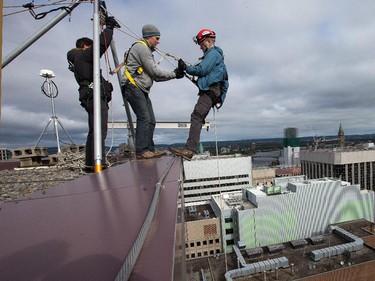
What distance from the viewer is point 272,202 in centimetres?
2458

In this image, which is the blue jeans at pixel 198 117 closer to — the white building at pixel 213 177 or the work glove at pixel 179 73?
the work glove at pixel 179 73

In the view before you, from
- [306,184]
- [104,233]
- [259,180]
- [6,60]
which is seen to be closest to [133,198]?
[104,233]

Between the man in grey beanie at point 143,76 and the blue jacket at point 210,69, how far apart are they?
36cm

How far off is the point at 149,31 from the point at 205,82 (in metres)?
1.29

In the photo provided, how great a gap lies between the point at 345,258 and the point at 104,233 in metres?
21.4

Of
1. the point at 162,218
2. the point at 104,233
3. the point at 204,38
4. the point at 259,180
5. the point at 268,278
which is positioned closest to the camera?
the point at 104,233

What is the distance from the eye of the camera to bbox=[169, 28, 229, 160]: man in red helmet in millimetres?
3912

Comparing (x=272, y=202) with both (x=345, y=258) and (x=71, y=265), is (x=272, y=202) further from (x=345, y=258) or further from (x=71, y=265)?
(x=71, y=265)

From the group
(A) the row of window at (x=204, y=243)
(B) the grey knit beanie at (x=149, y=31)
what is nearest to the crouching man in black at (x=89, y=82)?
(B) the grey knit beanie at (x=149, y=31)

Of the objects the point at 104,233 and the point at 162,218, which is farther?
the point at 162,218

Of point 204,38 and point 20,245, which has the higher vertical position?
point 204,38

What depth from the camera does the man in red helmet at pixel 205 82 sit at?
391 centimetres

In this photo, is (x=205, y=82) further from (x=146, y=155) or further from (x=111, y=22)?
(x=111, y=22)

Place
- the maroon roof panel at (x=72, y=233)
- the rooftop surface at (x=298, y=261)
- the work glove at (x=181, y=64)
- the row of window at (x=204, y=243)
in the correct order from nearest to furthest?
the maroon roof panel at (x=72, y=233)
the work glove at (x=181, y=64)
the rooftop surface at (x=298, y=261)
the row of window at (x=204, y=243)
